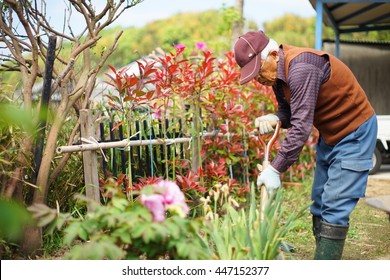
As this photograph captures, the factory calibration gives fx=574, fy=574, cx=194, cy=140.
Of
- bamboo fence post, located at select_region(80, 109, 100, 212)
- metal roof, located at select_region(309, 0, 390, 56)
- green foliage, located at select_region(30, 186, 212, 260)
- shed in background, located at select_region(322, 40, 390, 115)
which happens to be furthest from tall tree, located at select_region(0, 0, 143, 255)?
shed in background, located at select_region(322, 40, 390, 115)

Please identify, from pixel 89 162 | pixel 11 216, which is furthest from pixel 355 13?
pixel 11 216

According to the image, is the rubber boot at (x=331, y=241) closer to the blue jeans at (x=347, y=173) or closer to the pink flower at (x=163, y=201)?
the blue jeans at (x=347, y=173)

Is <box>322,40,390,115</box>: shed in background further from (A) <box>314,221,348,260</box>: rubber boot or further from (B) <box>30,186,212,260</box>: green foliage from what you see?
(B) <box>30,186,212,260</box>: green foliage

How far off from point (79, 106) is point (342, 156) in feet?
6.54

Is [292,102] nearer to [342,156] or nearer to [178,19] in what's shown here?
[342,156]

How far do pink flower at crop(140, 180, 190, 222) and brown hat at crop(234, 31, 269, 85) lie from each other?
1217mm

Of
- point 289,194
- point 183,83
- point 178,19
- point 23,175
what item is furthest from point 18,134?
point 178,19

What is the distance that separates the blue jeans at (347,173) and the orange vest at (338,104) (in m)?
0.05

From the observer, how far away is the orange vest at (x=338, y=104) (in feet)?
11.3

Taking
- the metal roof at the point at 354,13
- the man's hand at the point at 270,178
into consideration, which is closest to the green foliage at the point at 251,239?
the man's hand at the point at 270,178

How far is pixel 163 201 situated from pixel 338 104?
1.65 meters

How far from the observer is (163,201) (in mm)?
2264

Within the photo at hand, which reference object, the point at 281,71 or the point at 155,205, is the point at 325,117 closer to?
the point at 281,71

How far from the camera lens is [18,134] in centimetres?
366
